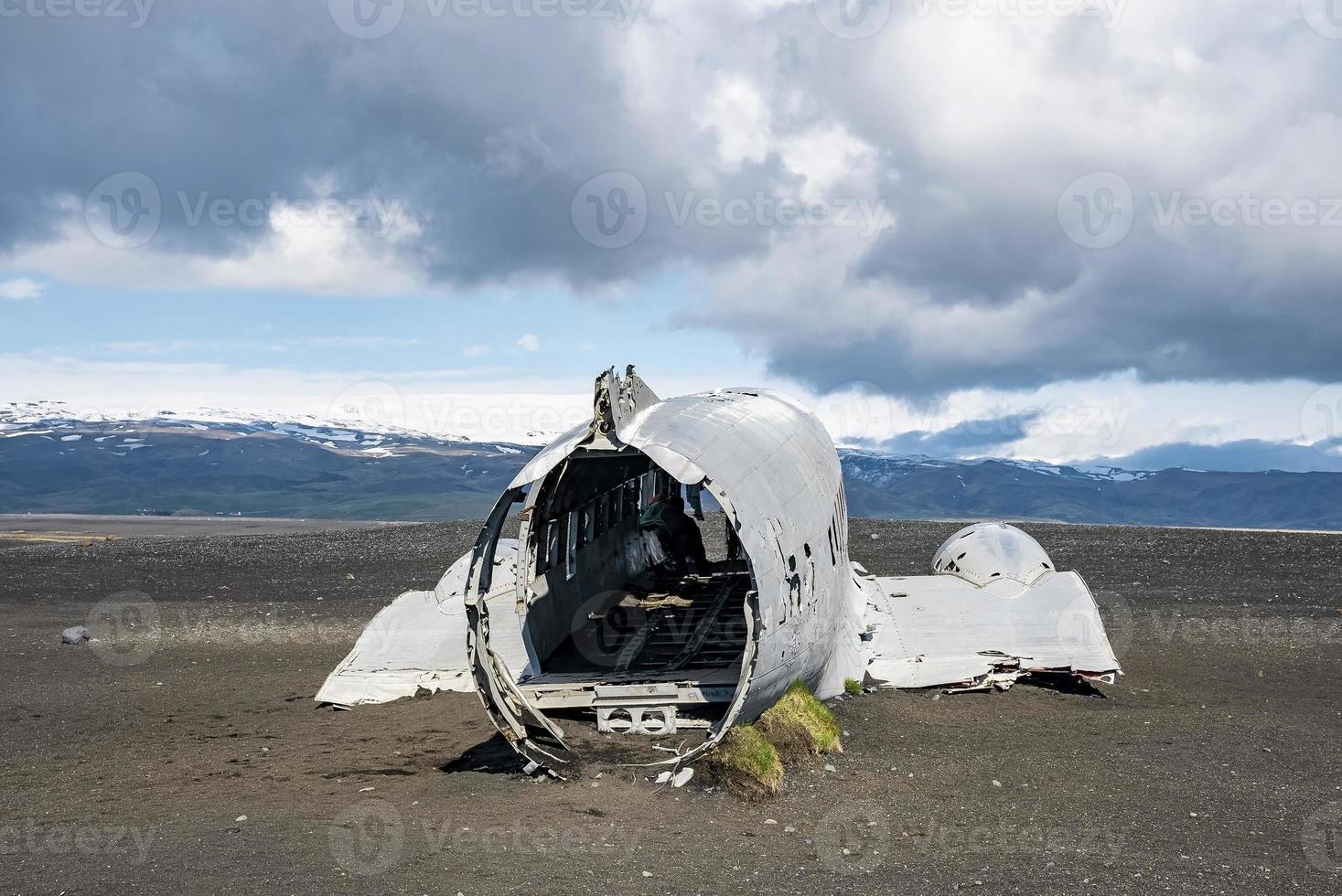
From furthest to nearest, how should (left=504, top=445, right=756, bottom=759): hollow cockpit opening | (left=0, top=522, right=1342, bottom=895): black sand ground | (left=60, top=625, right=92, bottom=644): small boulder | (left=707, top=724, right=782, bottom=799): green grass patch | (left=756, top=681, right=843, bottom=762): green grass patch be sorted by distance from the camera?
(left=60, top=625, right=92, bottom=644): small boulder, (left=504, top=445, right=756, bottom=759): hollow cockpit opening, (left=756, top=681, right=843, bottom=762): green grass patch, (left=707, top=724, right=782, bottom=799): green grass patch, (left=0, top=522, right=1342, bottom=895): black sand ground

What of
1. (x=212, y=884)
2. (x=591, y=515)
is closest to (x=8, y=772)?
(x=212, y=884)

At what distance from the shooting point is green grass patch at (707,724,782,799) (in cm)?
1147

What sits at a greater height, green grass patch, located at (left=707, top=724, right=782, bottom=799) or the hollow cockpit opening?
the hollow cockpit opening

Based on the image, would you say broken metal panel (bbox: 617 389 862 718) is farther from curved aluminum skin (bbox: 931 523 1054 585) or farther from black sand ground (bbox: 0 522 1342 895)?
curved aluminum skin (bbox: 931 523 1054 585)

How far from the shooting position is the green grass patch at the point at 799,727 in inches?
500

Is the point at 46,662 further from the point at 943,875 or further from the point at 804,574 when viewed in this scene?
the point at 943,875

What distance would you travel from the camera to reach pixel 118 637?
24766mm

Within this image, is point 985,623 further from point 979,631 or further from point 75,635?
point 75,635

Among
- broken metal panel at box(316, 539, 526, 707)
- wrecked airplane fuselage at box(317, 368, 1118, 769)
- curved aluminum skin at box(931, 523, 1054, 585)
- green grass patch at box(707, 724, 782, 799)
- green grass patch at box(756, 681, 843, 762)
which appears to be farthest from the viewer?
curved aluminum skin at box(931, 523, 1054, 585)

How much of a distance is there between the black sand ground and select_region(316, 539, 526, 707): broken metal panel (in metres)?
0.49

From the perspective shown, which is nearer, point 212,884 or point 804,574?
point 212,884

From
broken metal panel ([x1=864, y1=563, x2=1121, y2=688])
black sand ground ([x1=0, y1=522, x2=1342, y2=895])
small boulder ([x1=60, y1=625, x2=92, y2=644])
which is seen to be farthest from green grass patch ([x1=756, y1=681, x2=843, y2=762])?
small boulder ([x1=60, y1=625, x2=92, y2=644])

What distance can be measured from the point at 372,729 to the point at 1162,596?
2276 centimetres

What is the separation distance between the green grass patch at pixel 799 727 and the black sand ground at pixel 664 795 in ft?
1.02
